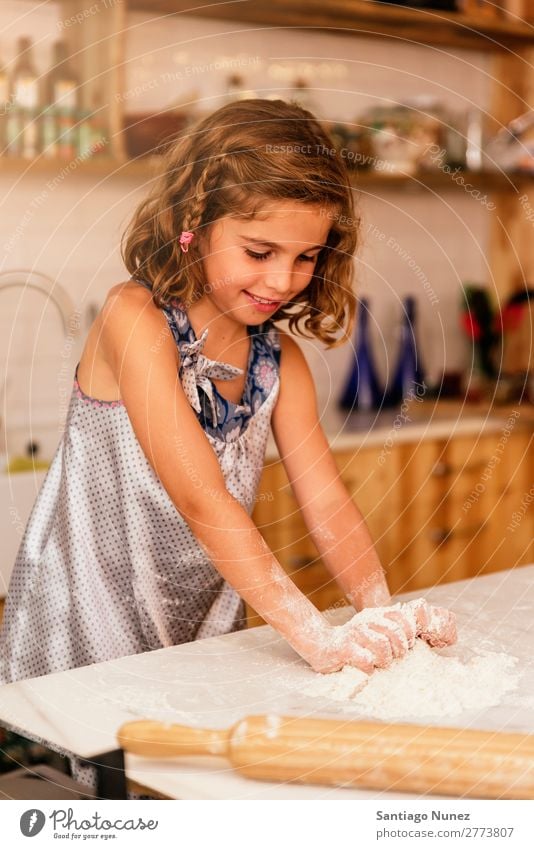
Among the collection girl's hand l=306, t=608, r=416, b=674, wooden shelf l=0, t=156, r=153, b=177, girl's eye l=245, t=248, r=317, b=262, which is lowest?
girl's hand l=306, t=608, r=416, b=674

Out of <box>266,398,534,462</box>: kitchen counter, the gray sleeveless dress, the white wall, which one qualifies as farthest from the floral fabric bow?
<box>266,398,534,462</box>: kitchen counter

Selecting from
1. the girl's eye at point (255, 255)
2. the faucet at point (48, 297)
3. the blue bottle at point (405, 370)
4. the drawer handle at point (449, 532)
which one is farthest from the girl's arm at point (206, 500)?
the blue bottle at point (405, 370)

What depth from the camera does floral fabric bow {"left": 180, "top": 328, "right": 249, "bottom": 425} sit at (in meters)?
1.11

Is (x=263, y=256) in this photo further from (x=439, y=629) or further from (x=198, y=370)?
(x=439, y=629)

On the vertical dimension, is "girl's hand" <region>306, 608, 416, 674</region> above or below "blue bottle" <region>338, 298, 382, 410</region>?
below

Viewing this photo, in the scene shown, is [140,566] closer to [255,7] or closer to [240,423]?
[240,423]

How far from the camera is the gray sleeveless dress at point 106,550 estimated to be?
1.11 m

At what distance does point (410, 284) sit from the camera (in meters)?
2.55

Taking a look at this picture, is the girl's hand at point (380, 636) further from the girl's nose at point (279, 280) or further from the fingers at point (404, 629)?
the girl's nose at point (279, 280)

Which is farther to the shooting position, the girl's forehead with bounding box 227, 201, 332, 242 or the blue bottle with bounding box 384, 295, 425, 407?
the blue bottle with bounding box 384, 295, 425, 407

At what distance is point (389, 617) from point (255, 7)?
1490 millimetres

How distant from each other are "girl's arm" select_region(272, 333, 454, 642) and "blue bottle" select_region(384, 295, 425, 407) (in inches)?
47.3

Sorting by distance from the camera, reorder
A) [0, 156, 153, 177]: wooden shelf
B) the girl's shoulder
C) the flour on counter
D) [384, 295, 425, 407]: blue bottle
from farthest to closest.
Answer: [384, 295, 425, 407]: blue bottle → [0, 156, 153, 177]: wooden shelf → the girl's shoulder → the flour on counter

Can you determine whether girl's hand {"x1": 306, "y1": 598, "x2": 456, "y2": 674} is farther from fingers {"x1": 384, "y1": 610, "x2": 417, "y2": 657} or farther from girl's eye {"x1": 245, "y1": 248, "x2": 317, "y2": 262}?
girl's eye {"x1": 245, "y1": 248, "x2": 317, "y2": 262}
